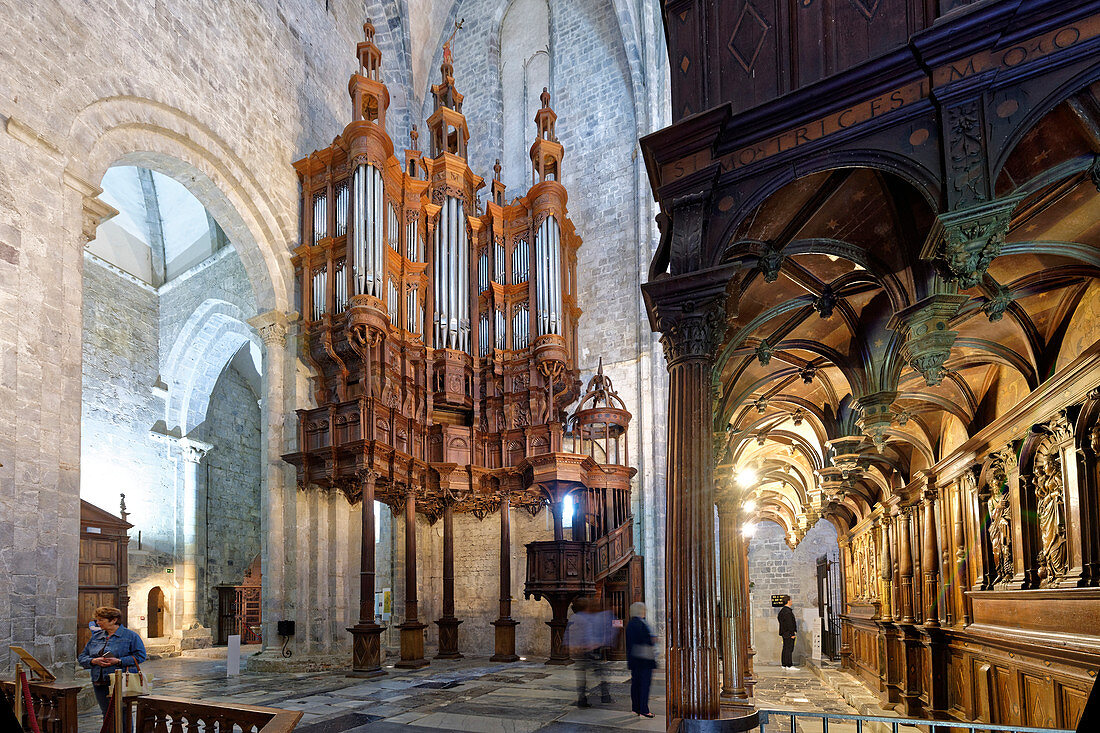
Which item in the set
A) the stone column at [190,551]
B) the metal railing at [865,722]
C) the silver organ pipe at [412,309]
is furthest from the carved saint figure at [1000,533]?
the stone column at [190,551]

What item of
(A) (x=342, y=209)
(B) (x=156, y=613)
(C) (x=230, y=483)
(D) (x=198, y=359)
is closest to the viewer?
(A) (x=342, y=209)

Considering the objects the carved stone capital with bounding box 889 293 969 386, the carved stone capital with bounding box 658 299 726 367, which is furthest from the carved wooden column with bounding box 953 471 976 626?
the carved stone capital with bounding box 658 299 726 367

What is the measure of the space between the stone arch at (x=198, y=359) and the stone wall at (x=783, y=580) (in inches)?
696

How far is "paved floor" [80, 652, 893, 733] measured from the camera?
825 cm

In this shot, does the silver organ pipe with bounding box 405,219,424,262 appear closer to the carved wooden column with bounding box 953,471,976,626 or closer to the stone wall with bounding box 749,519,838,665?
the carved wooden column with bounding box 953,471,976,626

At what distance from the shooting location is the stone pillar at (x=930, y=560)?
11.4 m

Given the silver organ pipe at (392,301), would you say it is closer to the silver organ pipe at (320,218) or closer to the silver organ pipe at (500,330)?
the silver organ pipe at (320,218)

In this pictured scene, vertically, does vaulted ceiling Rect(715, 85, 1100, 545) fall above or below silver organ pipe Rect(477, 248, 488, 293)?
below

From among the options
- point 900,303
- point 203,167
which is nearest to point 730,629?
point 900,303

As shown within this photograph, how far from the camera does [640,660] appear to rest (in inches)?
337

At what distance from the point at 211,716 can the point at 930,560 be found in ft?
33.9

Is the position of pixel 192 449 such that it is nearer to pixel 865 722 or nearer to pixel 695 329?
pixel 865 722

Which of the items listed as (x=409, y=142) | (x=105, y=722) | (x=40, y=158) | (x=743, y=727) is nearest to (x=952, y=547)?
(x=743, y=727)

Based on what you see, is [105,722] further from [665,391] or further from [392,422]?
[665,391]
